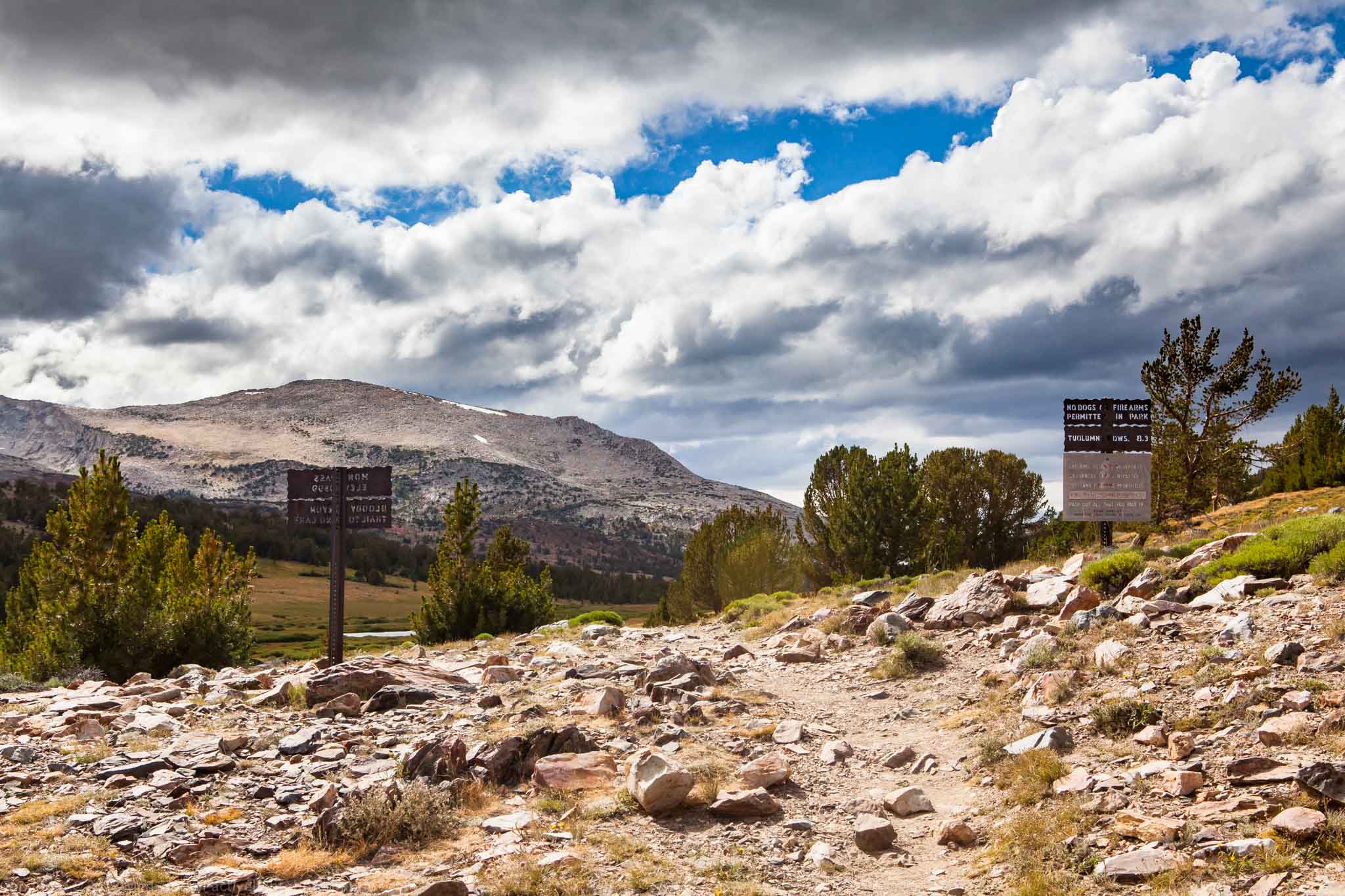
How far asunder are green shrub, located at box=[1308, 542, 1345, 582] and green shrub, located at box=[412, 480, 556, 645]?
24.7 m

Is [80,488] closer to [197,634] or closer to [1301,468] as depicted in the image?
[197,634]

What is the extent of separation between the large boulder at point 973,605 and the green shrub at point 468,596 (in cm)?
1804

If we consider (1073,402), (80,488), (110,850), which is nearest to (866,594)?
(1073,402)

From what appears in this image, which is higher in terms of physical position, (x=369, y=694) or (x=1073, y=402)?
(x=1073, y=402)

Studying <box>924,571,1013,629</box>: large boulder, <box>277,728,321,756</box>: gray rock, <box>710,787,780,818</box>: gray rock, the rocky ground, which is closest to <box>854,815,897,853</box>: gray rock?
the rocky ground

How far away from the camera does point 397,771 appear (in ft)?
36.1

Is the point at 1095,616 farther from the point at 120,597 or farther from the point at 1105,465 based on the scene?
the point at 120,597

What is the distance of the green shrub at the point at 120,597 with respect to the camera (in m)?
23.7

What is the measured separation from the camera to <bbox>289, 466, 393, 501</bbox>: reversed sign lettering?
76.3 feet

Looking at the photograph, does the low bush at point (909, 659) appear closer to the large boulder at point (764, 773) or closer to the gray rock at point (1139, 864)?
the large boulder at point (764, 773)

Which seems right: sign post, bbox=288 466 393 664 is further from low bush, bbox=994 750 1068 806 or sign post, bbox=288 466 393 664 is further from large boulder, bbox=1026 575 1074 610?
low bush, bbox=994 750 1068 806

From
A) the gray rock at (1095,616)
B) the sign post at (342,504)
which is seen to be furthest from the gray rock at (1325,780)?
the sign post at (342,504)

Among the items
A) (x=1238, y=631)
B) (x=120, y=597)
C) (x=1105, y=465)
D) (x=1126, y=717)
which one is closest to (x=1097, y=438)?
(x=1105, y=465)

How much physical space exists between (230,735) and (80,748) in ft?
6.15
